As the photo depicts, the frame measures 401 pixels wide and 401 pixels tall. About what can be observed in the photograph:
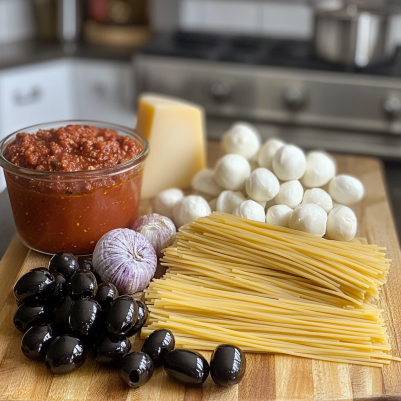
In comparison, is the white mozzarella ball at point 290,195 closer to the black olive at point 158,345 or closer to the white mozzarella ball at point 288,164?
the white mozzarella ball at point 288,164

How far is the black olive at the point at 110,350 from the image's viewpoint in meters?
0.95

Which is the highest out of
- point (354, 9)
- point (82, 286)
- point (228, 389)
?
point (354, 9)

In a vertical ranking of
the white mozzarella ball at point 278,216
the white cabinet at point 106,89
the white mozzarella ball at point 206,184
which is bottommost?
the white cabinet at point 106,89

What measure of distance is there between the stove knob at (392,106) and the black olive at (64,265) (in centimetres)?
140

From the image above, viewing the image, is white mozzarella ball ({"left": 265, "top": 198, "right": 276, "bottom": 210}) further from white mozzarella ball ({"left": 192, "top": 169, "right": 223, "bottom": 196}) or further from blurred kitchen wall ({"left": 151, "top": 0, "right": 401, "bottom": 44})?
blurred kitchen wall ({"left": 151, "top": 0, "right": 401, "bottom": 44})

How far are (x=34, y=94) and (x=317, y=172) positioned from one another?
144 centimetres

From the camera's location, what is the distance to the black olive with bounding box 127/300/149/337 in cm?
102

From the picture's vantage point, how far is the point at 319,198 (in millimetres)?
1278

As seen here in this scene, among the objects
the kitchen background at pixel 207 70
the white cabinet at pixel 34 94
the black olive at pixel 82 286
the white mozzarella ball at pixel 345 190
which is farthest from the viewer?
the white cabinet at pixel 34 94

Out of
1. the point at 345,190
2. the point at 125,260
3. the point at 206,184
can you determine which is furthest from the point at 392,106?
the point at 125,260

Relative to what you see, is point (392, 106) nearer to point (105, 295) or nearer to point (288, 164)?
point (288, 164)

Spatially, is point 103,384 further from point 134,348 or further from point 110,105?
point 110,105

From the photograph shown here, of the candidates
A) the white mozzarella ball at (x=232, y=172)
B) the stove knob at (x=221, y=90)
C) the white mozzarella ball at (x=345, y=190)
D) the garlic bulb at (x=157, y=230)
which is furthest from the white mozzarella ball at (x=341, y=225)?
the stove knob at (x=221, y=90)

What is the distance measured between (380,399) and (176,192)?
0.70 metres
